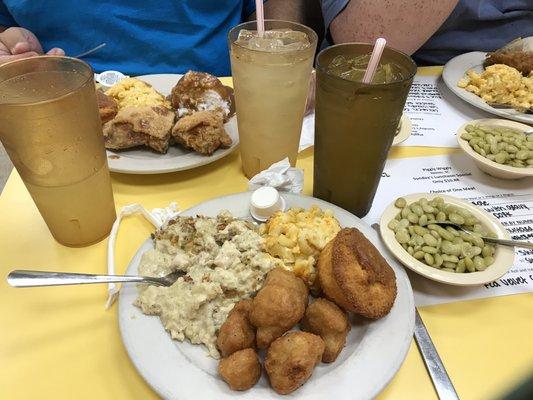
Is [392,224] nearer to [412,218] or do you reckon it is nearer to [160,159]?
[412,218]

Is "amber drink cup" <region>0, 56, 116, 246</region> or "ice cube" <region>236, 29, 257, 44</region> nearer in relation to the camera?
"amber drink cup" <region>0, 56, 116, 246</region>

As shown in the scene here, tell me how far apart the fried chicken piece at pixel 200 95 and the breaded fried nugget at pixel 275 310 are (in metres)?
0.82

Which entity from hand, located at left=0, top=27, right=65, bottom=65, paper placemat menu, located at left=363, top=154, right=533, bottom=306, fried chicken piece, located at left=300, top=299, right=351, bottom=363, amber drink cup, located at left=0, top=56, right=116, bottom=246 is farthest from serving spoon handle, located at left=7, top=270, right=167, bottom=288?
hand, located at left=0, top=27, right=65, bottom=65

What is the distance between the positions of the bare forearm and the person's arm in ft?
1.34

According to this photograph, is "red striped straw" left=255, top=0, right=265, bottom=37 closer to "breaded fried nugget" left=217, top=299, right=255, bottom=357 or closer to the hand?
"breaded fried nugget" left=217, top=299, right=255, bottom=357

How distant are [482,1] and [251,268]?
197 centimetres

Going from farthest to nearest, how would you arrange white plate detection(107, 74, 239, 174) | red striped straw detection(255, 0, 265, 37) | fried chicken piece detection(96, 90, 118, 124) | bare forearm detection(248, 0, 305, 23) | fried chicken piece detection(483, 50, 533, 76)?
bare forearm detection(248, 0, 305, 23)
fried chicken piece detection(483, 50, 533, 76)
fried chicken piece detection(96, 90, 118, 124)
white plate detection(107, 74, 239, 174)
red striped straw detection(255, 0, 265, 37)

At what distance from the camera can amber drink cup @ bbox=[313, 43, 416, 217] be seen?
100cm

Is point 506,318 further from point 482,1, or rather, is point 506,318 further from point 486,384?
point 482,1

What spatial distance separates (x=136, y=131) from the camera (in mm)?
1378

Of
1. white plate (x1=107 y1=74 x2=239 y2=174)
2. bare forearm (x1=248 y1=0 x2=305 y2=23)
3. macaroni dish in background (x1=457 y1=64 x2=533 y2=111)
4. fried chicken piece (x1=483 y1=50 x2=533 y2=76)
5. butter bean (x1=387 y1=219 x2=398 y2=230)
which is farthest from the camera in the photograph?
bare forearm (x1=248 y1=0 x2=305 y2=23)

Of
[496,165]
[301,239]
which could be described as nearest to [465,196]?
[496,165]

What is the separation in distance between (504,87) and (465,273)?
3.56 ft

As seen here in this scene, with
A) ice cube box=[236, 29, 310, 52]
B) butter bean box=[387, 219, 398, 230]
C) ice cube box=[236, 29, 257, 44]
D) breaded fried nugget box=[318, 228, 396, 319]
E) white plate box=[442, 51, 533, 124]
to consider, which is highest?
ice cube box=[236, 29, 257, 44]
